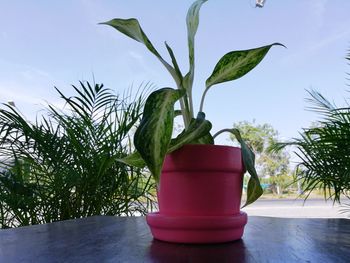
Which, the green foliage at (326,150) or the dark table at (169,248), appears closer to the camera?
the dark table at (169,248)

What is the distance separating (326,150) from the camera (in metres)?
1.46

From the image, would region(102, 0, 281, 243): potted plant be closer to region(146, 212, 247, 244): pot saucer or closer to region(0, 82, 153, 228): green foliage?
region(146, 212, 247, 244): pot saucer

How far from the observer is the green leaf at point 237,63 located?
0.53 meters

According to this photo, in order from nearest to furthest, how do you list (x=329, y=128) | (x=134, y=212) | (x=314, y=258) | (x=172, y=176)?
1. (x=314, y=258)
2. (x=172, y=176)
3. (x=329, y=128)
4. (x=134, y=212)

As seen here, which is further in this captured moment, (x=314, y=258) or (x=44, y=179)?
(x=44, y=179)

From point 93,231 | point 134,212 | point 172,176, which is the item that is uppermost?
point 172,176

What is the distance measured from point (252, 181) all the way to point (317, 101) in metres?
1.35

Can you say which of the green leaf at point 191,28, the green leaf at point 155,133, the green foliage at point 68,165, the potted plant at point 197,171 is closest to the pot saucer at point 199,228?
the potted plant at point 197,171

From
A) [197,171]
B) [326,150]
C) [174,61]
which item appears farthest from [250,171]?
[326,150]

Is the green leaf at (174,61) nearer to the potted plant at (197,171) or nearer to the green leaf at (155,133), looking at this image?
the potted plant at (197,171)

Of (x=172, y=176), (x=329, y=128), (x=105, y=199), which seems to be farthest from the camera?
(x=105, y=199)

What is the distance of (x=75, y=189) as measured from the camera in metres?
1.54

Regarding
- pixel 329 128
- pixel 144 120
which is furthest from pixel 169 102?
pixel 329 128

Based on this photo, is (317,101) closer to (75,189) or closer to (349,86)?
(349,86)
